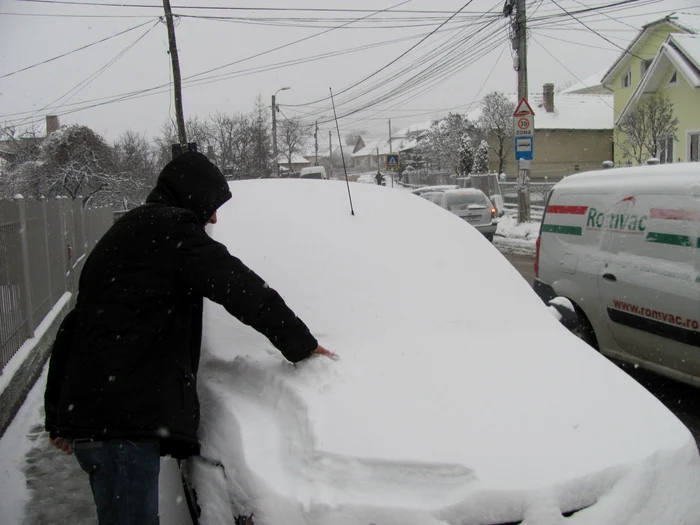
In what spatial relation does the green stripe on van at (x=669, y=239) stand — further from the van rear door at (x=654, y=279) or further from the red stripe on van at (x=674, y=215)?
the red stripe on van at (x=674, y=215)

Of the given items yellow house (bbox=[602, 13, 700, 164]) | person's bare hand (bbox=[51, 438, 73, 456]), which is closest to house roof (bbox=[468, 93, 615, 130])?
yellow house (bbox=[602, 13, 700, 164])

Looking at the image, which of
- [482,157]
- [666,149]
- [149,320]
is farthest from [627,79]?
[149,320]

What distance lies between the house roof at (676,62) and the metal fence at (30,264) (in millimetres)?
21637

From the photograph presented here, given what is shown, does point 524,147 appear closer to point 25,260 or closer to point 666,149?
point 666,149

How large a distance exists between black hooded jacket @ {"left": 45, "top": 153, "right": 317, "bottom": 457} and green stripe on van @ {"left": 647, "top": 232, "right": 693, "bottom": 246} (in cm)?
326

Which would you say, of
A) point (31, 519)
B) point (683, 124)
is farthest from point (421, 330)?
point (683, 124)

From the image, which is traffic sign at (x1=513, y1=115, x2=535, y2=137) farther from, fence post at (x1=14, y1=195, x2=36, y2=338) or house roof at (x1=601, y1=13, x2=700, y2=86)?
house roof at (x1=601, y1=13, x2=700, y2=86)

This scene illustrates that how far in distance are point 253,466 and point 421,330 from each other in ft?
3.82

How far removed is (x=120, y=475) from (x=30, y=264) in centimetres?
467

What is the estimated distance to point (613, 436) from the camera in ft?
6.94

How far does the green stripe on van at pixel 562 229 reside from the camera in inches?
210

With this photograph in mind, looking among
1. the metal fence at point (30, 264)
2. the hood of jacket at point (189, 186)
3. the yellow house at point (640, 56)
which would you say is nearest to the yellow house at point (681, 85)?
the yellow house at point (640, 56)

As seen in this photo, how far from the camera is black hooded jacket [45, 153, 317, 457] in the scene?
1897mm

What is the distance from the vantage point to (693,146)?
901 inches
